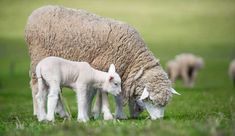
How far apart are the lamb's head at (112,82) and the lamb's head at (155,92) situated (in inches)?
31.2

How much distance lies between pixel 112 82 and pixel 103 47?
1.23 m

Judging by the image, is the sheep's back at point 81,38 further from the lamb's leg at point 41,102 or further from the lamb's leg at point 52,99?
the lamb's leg at point 52,99

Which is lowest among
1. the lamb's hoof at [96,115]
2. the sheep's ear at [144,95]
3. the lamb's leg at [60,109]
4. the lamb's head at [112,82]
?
the lamb's hoof at [96,115]

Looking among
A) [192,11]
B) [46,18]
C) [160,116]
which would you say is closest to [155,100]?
[160,116]

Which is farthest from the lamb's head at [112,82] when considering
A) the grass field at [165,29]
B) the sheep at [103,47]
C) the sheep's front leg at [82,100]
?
the grass field at [165,29]

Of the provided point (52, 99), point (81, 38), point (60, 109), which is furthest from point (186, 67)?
point (52, 99)

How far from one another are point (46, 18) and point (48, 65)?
2340 mm

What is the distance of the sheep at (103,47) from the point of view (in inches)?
613

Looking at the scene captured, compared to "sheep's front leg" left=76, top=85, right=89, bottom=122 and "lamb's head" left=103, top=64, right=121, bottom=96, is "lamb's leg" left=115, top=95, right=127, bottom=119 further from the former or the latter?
"sheep's front leg" left=76, top=85, right=89, bottom=122

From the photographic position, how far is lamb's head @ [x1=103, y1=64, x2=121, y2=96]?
14.6 m

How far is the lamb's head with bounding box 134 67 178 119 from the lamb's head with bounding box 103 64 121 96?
2.60 feet

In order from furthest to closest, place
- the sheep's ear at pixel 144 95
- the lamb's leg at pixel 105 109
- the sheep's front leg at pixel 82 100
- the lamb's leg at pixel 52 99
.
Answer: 1. the sheep's ear at pixel 144 95
2. the lamb's leg at pixel 105 109
3. the sheep's front leg at pixel 82 100
4. the lamb's leg at pixel 52 99

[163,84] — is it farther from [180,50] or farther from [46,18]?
[180,50]

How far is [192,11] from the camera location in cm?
8394
